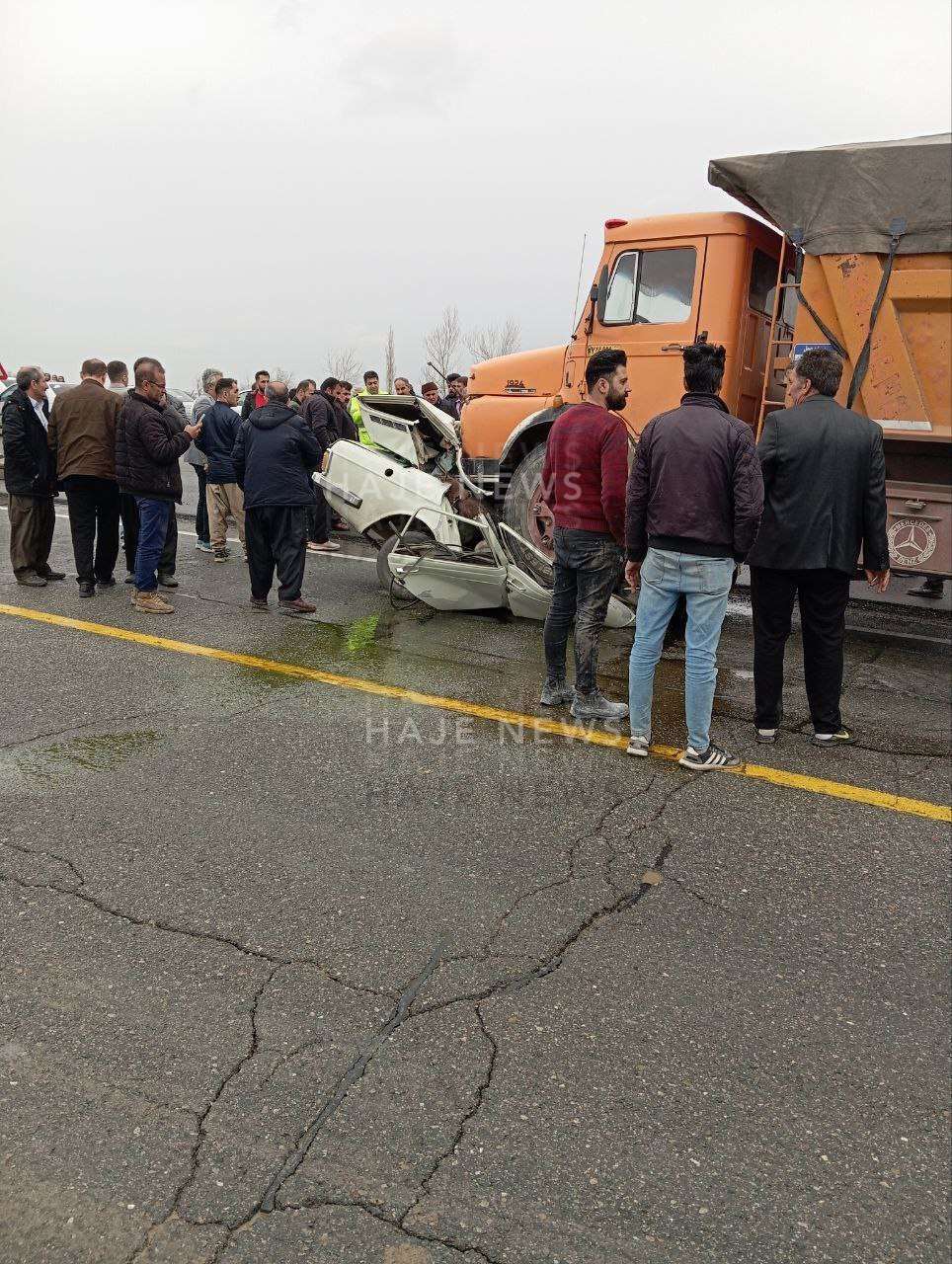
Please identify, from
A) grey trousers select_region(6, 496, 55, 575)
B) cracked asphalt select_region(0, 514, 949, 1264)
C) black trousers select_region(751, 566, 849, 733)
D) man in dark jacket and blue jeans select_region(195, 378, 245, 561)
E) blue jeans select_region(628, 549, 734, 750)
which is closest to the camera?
cracked asphalt select_region(0, 514, 949, 1264)

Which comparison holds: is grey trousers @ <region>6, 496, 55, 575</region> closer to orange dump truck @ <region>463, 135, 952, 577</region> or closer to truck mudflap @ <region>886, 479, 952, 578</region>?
orange dump truck @ <region>463, 135, 952, 577</region>

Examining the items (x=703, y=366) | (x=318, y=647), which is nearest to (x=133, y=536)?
(x=318, y=647)

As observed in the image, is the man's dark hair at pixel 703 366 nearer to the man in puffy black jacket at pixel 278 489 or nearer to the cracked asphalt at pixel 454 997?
the cracked asphalt at pixel 454 997

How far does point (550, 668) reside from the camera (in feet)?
16.4

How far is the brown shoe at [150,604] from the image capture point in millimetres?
6715

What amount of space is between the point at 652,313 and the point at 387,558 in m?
2.84

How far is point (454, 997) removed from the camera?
2551 millimetres

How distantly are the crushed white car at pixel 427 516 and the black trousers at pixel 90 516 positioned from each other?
1.67 metres

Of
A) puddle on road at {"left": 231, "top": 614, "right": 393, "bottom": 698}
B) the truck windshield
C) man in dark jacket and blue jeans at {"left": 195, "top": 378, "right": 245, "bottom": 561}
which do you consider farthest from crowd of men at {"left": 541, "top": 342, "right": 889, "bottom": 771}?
man in dark jacket and blue jeans at {"left": 195, "top": 378, "right": 245, "bottom": 561}

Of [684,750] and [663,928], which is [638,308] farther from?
[663,928]

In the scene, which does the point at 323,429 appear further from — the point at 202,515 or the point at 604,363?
the point at 604,363

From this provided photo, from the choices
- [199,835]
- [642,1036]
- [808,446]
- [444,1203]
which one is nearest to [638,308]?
[808,446]

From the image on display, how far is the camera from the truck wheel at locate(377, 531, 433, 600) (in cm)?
708

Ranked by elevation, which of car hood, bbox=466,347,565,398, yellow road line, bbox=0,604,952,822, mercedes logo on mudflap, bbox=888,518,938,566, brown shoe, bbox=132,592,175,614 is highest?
car hood, bbox=466,347,565,398
